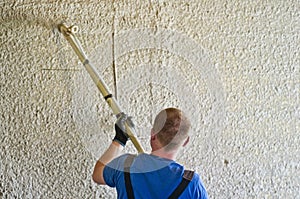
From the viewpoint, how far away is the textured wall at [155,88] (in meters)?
1.66

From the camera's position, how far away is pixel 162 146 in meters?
1.32

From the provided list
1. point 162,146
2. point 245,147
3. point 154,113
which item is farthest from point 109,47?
point 245,147

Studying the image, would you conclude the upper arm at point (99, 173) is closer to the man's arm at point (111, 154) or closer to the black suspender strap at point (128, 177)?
the man's arm at point (111, 154)

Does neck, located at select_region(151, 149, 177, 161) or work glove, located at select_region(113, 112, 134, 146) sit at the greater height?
work glove, located at select_region(113, 112, 134, 146)

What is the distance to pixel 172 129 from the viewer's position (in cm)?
131

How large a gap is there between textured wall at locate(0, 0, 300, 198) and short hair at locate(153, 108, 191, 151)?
0.43 meters

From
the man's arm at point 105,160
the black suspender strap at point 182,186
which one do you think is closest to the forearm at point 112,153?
the man's arm at point 105,160


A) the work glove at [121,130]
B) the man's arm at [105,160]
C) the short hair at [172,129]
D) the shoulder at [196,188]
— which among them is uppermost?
the work glove at [121,130]

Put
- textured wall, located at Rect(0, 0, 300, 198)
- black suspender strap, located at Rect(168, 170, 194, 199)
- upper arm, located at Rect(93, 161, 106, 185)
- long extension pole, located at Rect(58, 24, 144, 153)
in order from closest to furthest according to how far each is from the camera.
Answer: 1. black suspender strap, located at Rect(168, 170, 194, 199)
2. upper arm, located at Rect(93, 161, 106, 185)
3. long extension pole, located at Rect(58, 24, 144, 153)
4. textured wall, located at Rect(0, 0, 300, 198)

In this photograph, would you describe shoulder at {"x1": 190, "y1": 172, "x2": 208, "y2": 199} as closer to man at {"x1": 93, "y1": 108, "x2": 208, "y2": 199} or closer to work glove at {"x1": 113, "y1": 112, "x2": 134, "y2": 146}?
man at {"x1": 93, "y1": 108, "x2": 208, "y2": 199}

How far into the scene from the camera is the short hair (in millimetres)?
1310

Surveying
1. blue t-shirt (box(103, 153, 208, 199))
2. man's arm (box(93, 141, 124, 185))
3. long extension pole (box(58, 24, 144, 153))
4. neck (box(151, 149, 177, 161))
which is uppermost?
long extension pole (box(58, 24, 144, 153))

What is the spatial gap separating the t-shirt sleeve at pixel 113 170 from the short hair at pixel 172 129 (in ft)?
0.44

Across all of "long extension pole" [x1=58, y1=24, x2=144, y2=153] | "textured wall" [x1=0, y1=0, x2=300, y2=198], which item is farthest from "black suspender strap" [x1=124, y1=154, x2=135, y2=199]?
"textured wall" [x1=0, y1=0, x2=300, y2=198]
